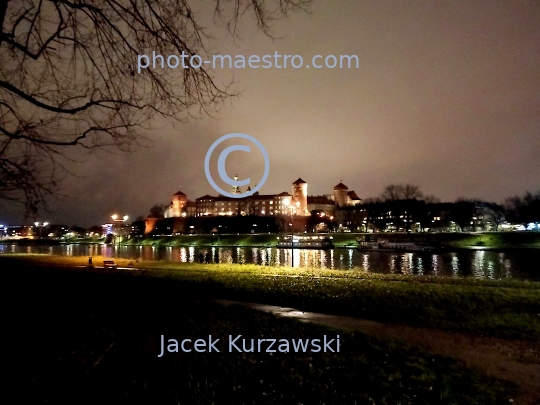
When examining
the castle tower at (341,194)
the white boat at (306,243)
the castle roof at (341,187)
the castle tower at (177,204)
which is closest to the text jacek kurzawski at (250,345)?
the white boat at (306,243)

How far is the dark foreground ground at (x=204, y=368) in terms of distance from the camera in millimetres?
5348

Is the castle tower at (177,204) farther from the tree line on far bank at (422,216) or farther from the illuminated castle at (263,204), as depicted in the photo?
the tree line on far bank at (422,216)

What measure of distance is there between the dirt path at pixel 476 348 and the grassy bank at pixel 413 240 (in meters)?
61.3

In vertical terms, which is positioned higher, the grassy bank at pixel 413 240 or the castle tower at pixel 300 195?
the castle tower at pixel 300 195

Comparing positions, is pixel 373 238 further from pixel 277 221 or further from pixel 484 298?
pixel 484 298

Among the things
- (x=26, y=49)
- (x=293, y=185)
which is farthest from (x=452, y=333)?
(x=293, y=185)

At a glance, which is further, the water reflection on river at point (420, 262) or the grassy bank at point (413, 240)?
the grassy bank at point (413, 240)

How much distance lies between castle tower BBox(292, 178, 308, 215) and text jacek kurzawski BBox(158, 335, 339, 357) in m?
128

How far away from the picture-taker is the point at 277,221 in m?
116

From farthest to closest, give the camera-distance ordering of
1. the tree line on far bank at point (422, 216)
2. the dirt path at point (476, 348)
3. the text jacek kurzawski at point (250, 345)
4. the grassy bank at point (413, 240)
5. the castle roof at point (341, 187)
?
the castle roof at point (341, 187), the tree line on far bank at point (422, 216), the grassy bank at point (413, 240), the text jacek kurzawski at point (250, 345), the dirt path at point (476, 348)

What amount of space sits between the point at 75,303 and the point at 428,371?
7450 millimetres

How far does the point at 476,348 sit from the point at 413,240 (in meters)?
69.7

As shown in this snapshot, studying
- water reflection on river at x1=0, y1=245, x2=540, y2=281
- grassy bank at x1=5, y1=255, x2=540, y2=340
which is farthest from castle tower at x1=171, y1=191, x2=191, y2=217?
grassy bank at x1=5, y1=255, x2=540, y2=340

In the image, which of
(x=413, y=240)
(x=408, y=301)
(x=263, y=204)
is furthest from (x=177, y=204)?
(x=408, y=301)
